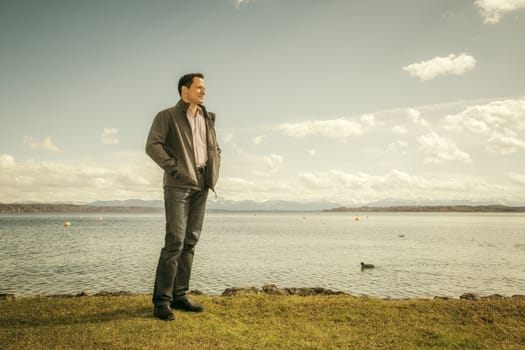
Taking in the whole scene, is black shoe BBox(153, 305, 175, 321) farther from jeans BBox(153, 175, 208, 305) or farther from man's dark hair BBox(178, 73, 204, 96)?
man's dark hair BBox(178, 73, 204, 96)

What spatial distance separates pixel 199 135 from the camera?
22.4ft

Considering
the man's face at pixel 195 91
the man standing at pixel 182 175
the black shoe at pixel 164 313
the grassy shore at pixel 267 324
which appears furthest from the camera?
the man's face at pixel 195 91

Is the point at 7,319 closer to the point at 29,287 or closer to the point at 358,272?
the point at 29,287

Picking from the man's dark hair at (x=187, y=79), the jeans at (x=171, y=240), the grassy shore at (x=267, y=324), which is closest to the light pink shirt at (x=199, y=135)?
the jeans at (x=171, y=240)

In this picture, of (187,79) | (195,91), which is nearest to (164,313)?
(195,91)

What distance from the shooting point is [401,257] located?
3578 centimetres

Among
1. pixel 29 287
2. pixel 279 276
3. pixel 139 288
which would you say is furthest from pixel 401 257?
pixel 29 287

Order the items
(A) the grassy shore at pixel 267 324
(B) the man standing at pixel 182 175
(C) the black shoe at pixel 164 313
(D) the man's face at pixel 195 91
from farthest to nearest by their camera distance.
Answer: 1. (D) the man's face at pixel 195 91
2. (B) the man standing at pixel 182 175
3. (C) the black shoe at pixel 164 313
4. (A) the grassy shore at pixel 267 324

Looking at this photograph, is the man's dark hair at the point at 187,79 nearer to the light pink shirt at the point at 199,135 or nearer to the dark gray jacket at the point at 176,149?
the dark gray jacket at the point at 176,149

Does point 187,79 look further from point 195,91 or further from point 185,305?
point 185,305

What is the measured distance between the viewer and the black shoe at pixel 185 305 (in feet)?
22.1

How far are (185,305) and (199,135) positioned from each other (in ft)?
10.1

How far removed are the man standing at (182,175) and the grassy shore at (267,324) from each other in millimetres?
525

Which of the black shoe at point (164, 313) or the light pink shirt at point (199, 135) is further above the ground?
the light pink shirt at point (199, 135)
